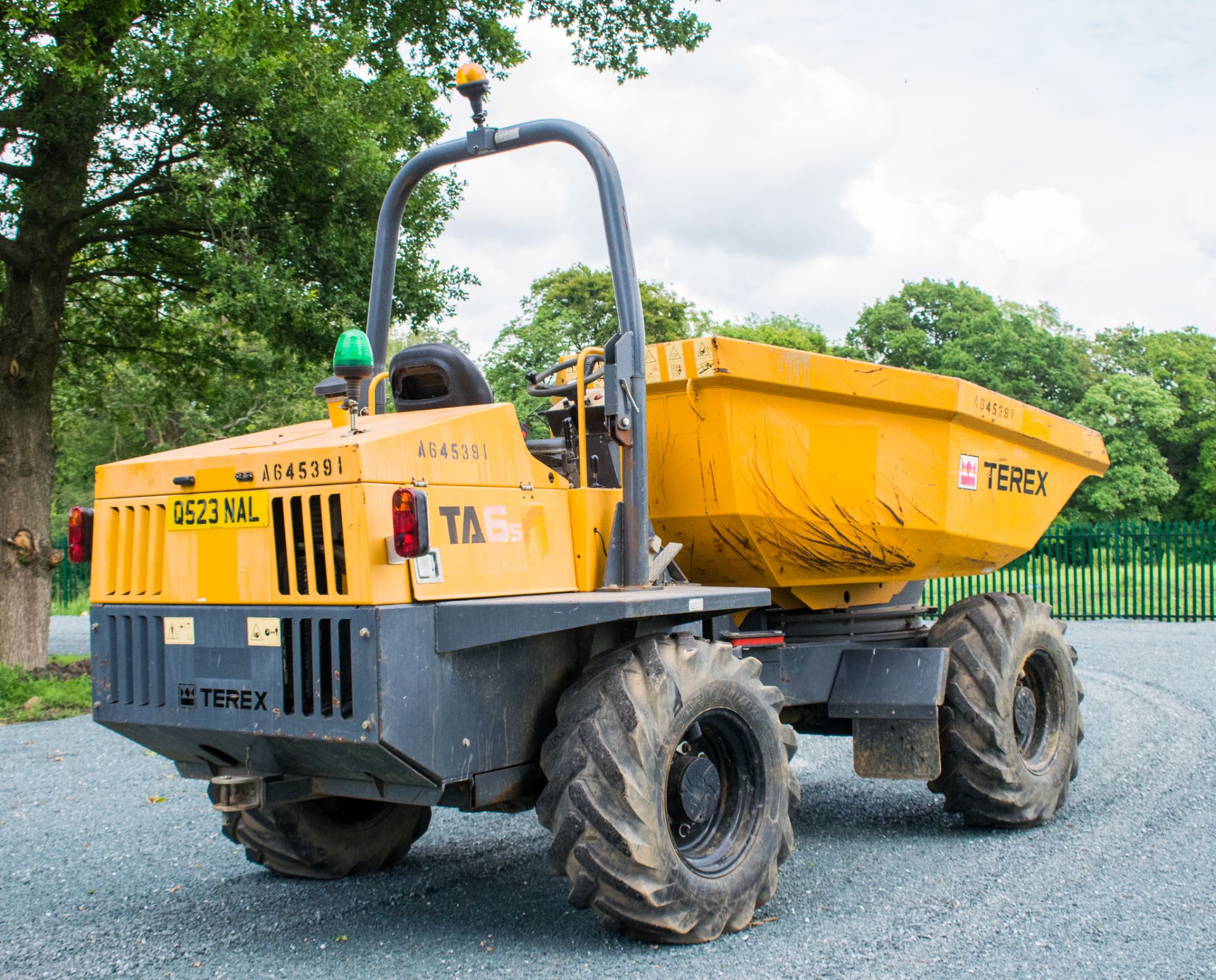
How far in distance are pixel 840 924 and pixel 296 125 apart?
9.04m

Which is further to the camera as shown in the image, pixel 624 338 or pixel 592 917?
pixel 592 917

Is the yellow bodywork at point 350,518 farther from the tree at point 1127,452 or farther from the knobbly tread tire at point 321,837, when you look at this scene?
the tree at point 1127,452

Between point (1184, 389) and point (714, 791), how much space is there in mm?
48337

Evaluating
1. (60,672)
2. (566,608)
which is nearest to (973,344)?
(60,672)

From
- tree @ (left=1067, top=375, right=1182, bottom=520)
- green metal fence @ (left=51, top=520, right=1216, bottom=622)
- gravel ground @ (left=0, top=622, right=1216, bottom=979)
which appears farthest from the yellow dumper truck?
tree @ (left=1067, top=375, right=1182, bottom=520)

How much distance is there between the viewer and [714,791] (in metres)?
4.92

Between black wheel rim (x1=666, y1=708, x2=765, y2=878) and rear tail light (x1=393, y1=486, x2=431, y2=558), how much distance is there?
1360 millimetres

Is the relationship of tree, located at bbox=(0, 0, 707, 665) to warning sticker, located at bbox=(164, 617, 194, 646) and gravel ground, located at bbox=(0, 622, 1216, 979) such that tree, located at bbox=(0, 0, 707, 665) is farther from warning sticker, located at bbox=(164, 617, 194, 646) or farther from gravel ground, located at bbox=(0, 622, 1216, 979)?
warning sticker, located at bbox=(164, 617, 194, 646)

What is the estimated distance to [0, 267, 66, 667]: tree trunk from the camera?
12.3 metres

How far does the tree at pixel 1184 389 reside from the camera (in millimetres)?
45844

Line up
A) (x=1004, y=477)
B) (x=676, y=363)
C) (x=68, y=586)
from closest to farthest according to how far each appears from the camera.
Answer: (x=676, y=363) < (x=1004, y=477) < (x=68, y=586)

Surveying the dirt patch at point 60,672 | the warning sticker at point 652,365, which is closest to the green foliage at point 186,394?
the dirt patch at point 60,672

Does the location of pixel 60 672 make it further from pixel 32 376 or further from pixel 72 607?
pixel 72 607

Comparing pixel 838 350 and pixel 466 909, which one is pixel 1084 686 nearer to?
pixel 466 909
